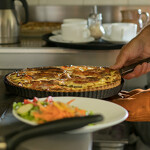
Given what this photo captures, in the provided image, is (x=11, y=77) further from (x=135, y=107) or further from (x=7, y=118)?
(x=135, y=107)

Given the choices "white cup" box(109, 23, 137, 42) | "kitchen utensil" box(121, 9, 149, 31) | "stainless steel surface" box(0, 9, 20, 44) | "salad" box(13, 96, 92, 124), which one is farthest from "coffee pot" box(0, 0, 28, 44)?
"salad" box(13, 96, 92, 124)

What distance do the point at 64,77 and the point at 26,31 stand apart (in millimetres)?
1459

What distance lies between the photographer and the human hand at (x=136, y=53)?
4.82 feet

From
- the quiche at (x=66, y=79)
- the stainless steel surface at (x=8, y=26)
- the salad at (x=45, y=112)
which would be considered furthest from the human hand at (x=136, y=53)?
the stainless steel surface at (x=8, y=26)

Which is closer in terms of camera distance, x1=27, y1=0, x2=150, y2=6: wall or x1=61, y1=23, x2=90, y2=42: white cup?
x1=61, y1=23, x2=90, y2=42: white cup

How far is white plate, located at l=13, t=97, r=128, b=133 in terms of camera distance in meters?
0.76

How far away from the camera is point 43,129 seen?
71cm

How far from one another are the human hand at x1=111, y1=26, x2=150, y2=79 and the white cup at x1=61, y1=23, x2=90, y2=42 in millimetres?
471

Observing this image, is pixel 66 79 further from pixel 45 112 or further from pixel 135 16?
pixel 135 16

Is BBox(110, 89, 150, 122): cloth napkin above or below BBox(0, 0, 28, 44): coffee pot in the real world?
below

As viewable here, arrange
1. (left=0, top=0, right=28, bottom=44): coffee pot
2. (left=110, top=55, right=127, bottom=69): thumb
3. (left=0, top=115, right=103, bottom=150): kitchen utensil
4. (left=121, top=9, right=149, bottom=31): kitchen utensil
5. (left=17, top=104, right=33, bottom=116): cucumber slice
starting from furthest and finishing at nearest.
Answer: (left=121, top=9, right=149, bottom=31): kitchen utensil, (left=0, top=0, right=28, bottom=44): coffee pot, (left=110, top=55, right=127, bottom=69): thumb, (left=17, top=104, right=33, bottom=116): cucumber slice, (left=0, top=115, right=103, bottom=150): kitchen utensil

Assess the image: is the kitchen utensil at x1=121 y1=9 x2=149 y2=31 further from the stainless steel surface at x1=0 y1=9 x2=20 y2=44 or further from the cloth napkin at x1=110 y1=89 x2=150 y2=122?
the cloth napkin at x1=110 y1=89 x2=150 y2=122

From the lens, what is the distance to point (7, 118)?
37.3 inches

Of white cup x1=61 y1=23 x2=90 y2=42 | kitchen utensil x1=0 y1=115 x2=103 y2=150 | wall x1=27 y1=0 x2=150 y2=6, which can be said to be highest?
wall x1=27 y1=0 x2=150 y2=6
